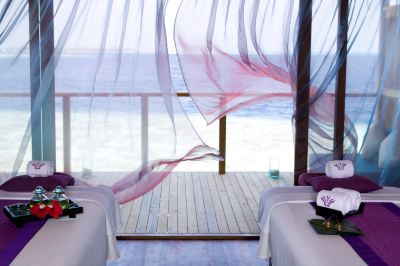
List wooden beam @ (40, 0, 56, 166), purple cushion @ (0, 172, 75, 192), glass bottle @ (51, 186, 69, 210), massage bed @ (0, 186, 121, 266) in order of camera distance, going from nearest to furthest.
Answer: massage bed @ (0, 186, 121, 266) < glass bottle @ (51, 186, 69, 210) < purple cushion @ (0, 172, 75, 192) < wooden beam @ (40, 0, 56, 166)

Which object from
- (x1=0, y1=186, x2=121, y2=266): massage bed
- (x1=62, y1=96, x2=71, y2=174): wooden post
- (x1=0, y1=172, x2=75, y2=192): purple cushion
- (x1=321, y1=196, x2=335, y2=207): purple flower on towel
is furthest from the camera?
(x1=62, y1=96, x2=71, y2=174): wooden post

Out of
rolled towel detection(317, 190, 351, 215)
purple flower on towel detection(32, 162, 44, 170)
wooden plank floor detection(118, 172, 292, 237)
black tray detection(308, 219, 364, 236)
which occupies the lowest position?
wooden plank floor detection(118, 172, 292, 237)

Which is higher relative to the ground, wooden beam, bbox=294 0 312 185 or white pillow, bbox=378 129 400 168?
wooden beam, bbox=294 0 312 185

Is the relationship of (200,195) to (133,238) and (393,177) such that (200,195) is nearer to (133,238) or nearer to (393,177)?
(133,238)

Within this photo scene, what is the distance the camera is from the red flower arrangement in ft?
8.84

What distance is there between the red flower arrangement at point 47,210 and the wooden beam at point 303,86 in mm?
1760

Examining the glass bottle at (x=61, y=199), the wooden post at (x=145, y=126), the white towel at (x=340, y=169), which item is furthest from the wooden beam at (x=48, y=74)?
the white towel at (x=340, y=169)

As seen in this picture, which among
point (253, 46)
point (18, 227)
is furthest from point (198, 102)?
point (18, 227)

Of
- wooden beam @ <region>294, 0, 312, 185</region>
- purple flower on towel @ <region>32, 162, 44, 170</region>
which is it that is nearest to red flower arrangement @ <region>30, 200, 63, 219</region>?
purple flower on towel @ <region>32, 162, 44, 170</region>

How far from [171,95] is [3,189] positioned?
116cm

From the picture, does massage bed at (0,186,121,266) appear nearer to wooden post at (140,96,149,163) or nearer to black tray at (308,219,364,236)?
wooden post at (140,96,149,163)

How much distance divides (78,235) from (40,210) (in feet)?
0.89

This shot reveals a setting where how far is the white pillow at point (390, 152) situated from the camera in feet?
13.1

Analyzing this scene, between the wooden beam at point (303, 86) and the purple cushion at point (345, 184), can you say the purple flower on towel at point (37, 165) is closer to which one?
the purple cushion at point (345, 184)
